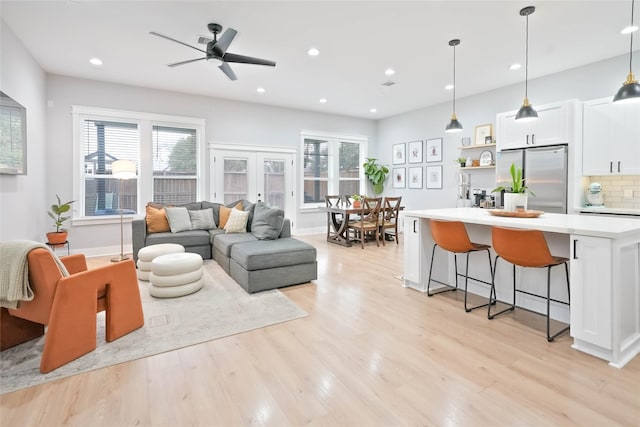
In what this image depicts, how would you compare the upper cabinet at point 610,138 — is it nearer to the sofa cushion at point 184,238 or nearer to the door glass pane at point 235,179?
the sofa cushion at point 184,238

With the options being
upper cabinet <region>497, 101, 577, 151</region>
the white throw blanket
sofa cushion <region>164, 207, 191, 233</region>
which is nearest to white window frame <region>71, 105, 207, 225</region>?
sofa cushion <region>164, 207, 191, 233</region>

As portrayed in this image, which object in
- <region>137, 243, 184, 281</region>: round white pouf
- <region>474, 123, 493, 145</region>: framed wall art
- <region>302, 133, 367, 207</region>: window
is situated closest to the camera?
<region>137, 243, 184, 281</region>: round white pouf

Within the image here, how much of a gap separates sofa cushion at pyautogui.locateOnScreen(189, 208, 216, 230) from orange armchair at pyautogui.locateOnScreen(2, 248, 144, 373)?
2729 millimetres

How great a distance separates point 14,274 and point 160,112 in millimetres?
4707

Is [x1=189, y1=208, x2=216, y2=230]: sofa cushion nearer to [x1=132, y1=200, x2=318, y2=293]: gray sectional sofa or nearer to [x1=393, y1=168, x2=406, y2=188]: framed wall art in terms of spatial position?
[x1=132, y1=200, x2=318, y2=293]: gray sectional sofa

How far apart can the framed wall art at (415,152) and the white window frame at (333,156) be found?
133 cm

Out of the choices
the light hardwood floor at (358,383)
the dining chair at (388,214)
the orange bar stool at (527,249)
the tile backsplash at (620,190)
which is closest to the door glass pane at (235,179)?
the dining chair at (388,214)

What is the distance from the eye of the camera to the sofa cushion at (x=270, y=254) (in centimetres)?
353

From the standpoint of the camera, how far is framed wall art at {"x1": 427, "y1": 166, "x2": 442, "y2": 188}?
708 cm

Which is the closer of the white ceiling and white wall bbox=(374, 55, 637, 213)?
the white ceiling

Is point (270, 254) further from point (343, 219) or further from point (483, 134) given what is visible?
point (483, 134)

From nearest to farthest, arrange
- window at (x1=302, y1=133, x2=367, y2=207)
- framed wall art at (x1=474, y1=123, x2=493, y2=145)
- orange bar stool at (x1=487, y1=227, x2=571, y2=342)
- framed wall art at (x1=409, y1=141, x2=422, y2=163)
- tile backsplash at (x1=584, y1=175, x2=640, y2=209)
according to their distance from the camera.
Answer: orange bar stool at (x1=487, y1=227, x2=571, y2=342), tile backsplash at (x1=584, y1=175, x2=640, y2=209), framed wall art at (x1=474, y1=123, x2=493, y2=145), framed wall art at (x1=409, y1=141, x2=422, y2=163), window at (x1=302, y1=133, x2=367, y2=207)

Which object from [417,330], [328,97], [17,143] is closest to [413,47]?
[328,97]

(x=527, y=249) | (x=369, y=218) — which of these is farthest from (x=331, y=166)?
(x=527, y=249)
